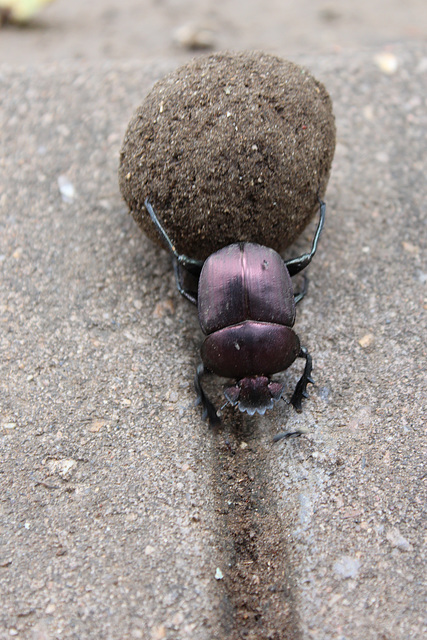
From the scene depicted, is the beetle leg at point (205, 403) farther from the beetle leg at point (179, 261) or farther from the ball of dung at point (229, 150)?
the ball of dung at point (229, 150)

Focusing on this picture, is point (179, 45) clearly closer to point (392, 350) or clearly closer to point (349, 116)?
point (349, 116)

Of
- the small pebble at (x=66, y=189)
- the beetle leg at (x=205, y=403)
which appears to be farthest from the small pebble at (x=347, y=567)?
the small pebble at (x=66, y=189)

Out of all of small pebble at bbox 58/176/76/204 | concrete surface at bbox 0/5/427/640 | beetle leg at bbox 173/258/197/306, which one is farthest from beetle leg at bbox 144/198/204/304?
small pebble at bbox 58/176/76/204

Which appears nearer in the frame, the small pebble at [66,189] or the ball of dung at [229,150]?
the ball of dung at [229,150]

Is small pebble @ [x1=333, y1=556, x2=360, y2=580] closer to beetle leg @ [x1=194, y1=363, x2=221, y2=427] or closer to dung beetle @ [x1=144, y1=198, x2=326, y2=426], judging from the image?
dung beetle @ [x1=144, y1=198, x2=326, y2=426]

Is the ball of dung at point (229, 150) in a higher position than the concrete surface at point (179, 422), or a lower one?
higher

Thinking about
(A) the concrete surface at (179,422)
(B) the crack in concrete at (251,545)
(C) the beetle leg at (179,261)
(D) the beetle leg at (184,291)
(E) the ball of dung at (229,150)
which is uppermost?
(E) the ball of dung at (229,150)
